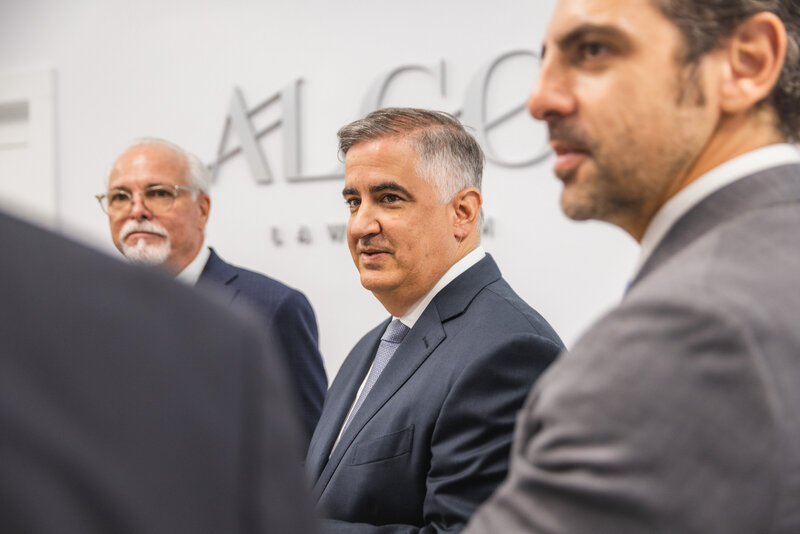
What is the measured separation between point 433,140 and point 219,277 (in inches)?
46.3

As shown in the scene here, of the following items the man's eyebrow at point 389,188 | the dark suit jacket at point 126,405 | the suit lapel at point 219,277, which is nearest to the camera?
the dark suit jacket at point 126,405

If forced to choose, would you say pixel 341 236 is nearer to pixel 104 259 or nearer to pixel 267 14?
pixel 267 14

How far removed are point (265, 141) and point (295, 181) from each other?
26 centimetres

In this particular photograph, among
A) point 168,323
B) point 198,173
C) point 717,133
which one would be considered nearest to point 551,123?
point 717,133

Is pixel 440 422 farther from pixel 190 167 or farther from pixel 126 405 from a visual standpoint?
pixel 190 167

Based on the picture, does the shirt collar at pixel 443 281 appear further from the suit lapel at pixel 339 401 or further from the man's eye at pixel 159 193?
the man's eye at pixel 159 193

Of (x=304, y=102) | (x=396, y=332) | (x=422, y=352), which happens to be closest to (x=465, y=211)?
(x=396, y=332)

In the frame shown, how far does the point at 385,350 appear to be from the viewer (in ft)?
6.77

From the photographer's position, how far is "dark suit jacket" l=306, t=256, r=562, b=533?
1.51 meters

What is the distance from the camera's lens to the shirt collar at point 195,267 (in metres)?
3.10

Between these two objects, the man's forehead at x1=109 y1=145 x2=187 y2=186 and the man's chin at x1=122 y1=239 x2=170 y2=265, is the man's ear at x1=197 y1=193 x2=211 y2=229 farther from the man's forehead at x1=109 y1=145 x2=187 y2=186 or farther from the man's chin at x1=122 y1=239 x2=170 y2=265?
the man's chin at x1=122 y1=239 x2=170 y2=265

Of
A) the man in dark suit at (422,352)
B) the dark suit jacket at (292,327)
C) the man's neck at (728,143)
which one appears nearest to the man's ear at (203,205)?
the dark suit jacket at (292,327)

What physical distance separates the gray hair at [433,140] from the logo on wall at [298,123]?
47.4 inches

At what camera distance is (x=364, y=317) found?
3.64 metres
